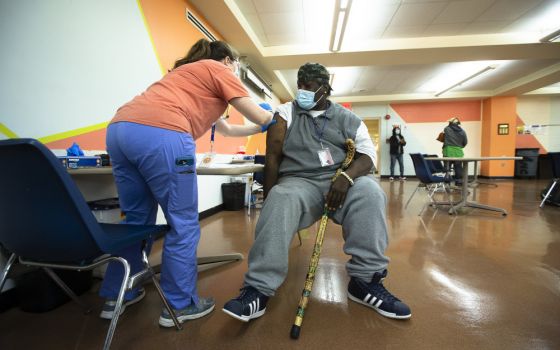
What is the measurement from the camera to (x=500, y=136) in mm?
8602

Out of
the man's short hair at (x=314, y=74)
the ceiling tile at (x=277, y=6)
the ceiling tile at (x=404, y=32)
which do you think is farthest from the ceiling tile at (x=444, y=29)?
the man's short hair at (x=314, y=74)

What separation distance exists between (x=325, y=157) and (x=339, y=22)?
344 centimetres

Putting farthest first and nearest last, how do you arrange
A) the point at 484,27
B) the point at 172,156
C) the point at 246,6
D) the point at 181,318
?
the point at 484,27
the point at 246,6
the point at 181,318
the point at 172,156

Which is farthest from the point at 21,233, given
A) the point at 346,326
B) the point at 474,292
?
the point at 474,292

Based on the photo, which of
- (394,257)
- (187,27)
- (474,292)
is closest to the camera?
(474,292)

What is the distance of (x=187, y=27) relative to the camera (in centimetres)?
319

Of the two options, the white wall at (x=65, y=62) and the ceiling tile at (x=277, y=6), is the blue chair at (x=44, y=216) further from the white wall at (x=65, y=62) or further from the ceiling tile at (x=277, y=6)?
the ceiling tile at (x=277, y=6)

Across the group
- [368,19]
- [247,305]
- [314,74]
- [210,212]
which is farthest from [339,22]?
[247,305]

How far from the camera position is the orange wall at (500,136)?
852 cm

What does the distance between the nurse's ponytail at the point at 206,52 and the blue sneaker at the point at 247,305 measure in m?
1.07

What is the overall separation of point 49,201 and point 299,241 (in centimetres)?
188

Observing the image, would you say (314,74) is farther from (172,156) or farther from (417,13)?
(417,13)

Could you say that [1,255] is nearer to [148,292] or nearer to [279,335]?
[148,292]

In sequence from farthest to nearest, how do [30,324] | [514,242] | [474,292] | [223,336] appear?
[514,242]
[474,292]
[30,324]
[223,336]
